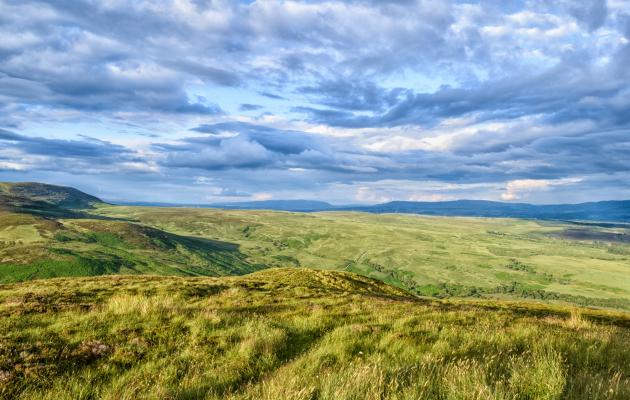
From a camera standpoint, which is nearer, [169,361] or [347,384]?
[347,384]

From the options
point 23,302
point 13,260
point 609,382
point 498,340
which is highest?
point 609,382

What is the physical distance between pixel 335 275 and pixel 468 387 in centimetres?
5006

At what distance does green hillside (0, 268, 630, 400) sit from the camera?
6457 millimetres

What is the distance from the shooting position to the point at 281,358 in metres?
9.50

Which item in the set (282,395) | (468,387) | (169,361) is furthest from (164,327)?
(468,387)

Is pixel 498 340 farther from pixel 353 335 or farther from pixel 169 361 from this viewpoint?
pixel 169 361

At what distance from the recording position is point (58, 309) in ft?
49.0

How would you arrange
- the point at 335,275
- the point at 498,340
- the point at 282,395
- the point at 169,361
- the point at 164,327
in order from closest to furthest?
the point at 282,395
the point at 169,361
the point at 498,340
the point at 164,327
the point at 335,275

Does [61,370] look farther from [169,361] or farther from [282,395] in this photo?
[282,395]

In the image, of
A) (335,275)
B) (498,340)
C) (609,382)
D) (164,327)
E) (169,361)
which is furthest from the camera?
(335,275)

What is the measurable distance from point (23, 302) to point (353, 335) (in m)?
14.8

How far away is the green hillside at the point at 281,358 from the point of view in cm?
646

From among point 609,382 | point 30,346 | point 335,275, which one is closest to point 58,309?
point 30,346

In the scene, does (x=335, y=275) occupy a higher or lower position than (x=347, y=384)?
lower
